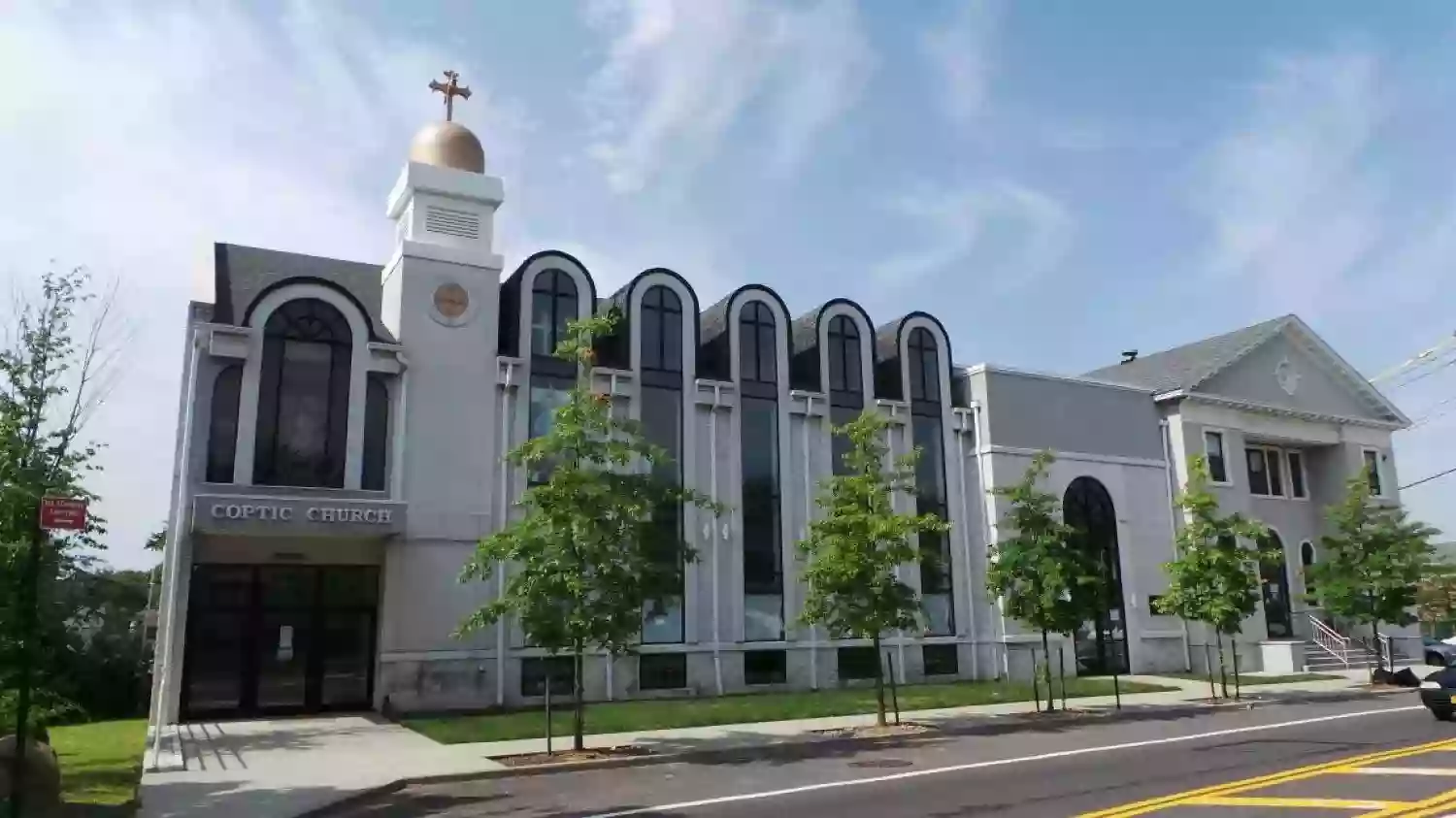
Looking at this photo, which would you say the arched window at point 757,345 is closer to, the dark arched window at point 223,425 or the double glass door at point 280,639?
the double glass door at point 280,639

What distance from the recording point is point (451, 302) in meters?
23.9

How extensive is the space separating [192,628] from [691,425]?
11.8 meters

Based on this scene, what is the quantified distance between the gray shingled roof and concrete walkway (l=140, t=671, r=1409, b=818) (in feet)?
47.7

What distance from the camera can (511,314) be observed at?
24797 mm

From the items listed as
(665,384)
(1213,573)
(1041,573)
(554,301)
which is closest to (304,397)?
(554,301)

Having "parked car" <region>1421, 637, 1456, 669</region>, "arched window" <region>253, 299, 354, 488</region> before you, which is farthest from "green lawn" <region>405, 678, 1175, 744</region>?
"parked car" <region>1421, 637, 1456, 669</region>

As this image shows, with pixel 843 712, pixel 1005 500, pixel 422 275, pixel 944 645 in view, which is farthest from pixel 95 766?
pixel 1005 500

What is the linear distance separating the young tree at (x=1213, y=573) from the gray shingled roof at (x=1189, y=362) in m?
8.57

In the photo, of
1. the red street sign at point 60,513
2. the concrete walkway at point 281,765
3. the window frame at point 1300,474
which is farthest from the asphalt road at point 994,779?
the window frame at point 1300,474

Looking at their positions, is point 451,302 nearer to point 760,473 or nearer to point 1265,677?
point 760,473

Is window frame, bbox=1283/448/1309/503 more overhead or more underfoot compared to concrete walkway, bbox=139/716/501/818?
more overhead

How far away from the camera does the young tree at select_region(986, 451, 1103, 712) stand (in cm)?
2231

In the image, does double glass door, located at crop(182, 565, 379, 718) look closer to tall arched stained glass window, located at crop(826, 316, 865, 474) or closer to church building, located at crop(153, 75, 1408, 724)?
church building, located at crop(153, 75, 1408, 724)

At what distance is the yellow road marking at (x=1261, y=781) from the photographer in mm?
10613
